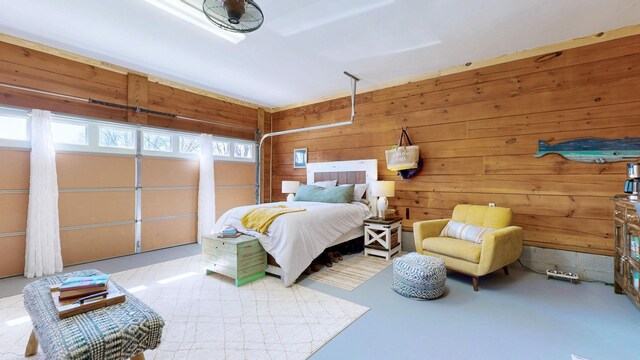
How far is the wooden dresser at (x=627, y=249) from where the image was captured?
7.50ft

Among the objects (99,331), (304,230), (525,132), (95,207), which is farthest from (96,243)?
(525,132)

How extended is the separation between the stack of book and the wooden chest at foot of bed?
1.32m

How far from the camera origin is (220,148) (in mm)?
5305

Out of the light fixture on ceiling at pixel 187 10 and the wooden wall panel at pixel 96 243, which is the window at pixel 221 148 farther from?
the light fixture on ceiling at pixel 187 10

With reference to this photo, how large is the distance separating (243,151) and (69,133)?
108 inches

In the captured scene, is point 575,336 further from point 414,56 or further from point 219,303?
point 414,56

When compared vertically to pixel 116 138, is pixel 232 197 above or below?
below

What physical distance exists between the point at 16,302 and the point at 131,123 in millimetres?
2512

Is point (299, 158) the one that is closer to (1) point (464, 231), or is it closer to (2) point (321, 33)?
(2) point (321, 33)

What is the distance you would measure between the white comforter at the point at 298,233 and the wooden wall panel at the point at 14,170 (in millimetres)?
2286

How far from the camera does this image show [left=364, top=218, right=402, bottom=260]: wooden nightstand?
3.86 m

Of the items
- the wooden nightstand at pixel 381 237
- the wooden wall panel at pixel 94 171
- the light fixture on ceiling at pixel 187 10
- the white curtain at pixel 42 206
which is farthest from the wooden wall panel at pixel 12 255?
the wooden nightstand at pixel 381 237

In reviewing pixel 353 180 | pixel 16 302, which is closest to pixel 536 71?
Answer: pixel 353 180

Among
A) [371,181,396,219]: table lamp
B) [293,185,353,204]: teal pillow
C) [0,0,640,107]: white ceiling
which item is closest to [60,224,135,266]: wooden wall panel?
[0,0,640,107]: white ceiling
